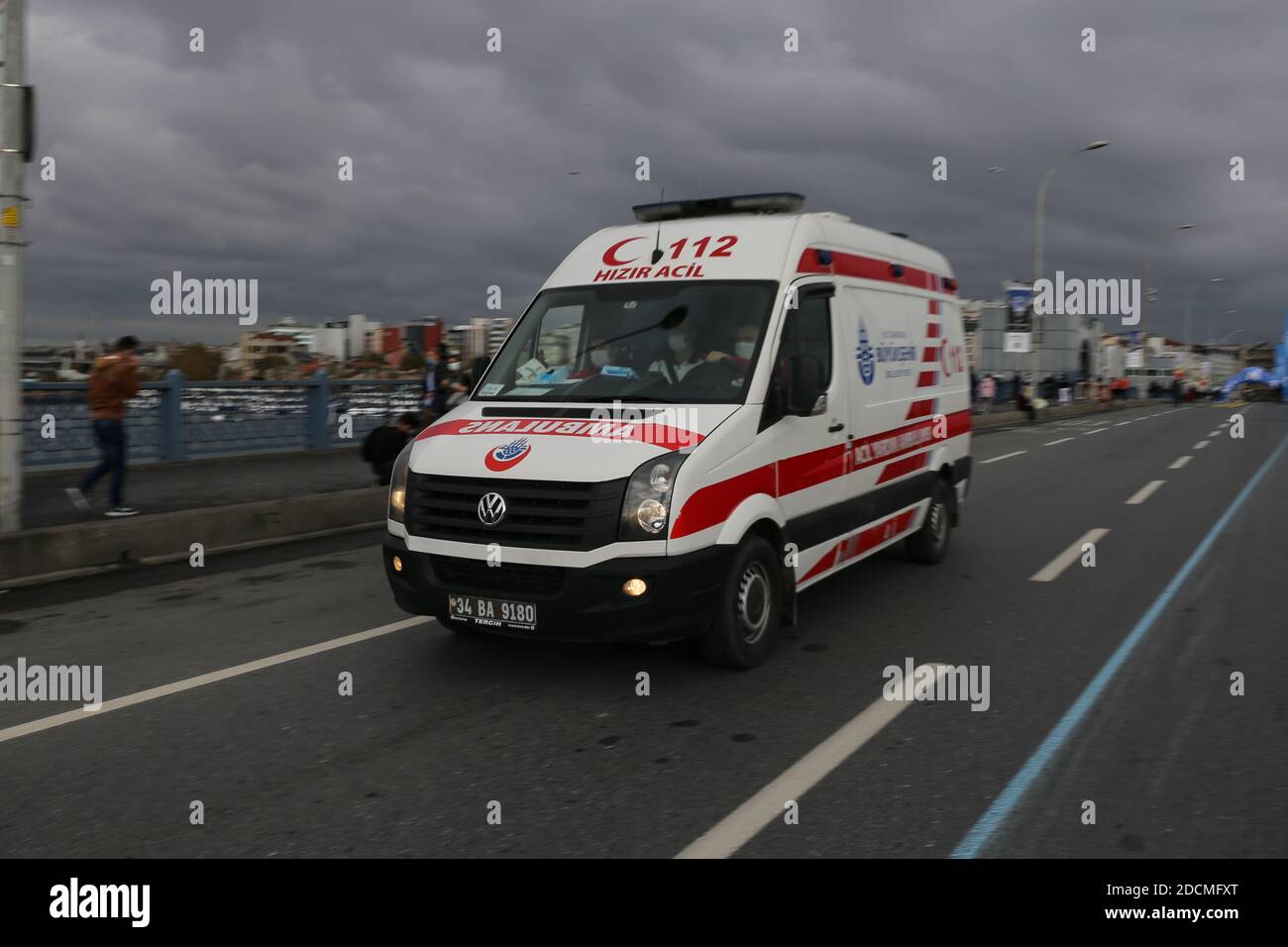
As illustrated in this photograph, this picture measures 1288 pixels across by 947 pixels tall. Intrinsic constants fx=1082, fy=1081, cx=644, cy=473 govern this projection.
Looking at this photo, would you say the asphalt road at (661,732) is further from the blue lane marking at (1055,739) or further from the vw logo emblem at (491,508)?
the vw logo emblem at (491,508)

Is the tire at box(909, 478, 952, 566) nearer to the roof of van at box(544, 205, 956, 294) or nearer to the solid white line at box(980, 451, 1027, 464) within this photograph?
the roof of van at box(544, 205, 956, 294)

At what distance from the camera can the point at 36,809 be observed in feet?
12.8

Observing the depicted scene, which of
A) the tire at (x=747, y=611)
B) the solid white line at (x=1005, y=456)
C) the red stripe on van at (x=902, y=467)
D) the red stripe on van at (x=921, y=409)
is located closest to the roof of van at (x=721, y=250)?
the red stripe on van at (x=921, y=409)

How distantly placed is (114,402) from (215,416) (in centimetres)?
529

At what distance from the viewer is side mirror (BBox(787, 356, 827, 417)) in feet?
18.6

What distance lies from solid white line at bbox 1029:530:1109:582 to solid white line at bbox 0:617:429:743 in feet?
15.3

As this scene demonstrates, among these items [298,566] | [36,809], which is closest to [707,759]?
[36,809]

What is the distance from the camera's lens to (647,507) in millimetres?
5000

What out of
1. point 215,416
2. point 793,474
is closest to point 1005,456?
point 215,416

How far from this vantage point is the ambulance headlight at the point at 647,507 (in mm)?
4992

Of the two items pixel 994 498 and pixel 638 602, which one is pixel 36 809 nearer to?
pixel 638 602

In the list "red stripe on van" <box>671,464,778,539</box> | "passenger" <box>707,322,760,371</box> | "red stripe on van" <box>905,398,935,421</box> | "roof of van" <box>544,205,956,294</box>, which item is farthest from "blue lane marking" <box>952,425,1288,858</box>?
"roof of van" <box>544,205,956,294</box>

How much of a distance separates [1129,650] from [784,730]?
8.16 ft

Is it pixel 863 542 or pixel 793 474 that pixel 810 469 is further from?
pixel 863 542
